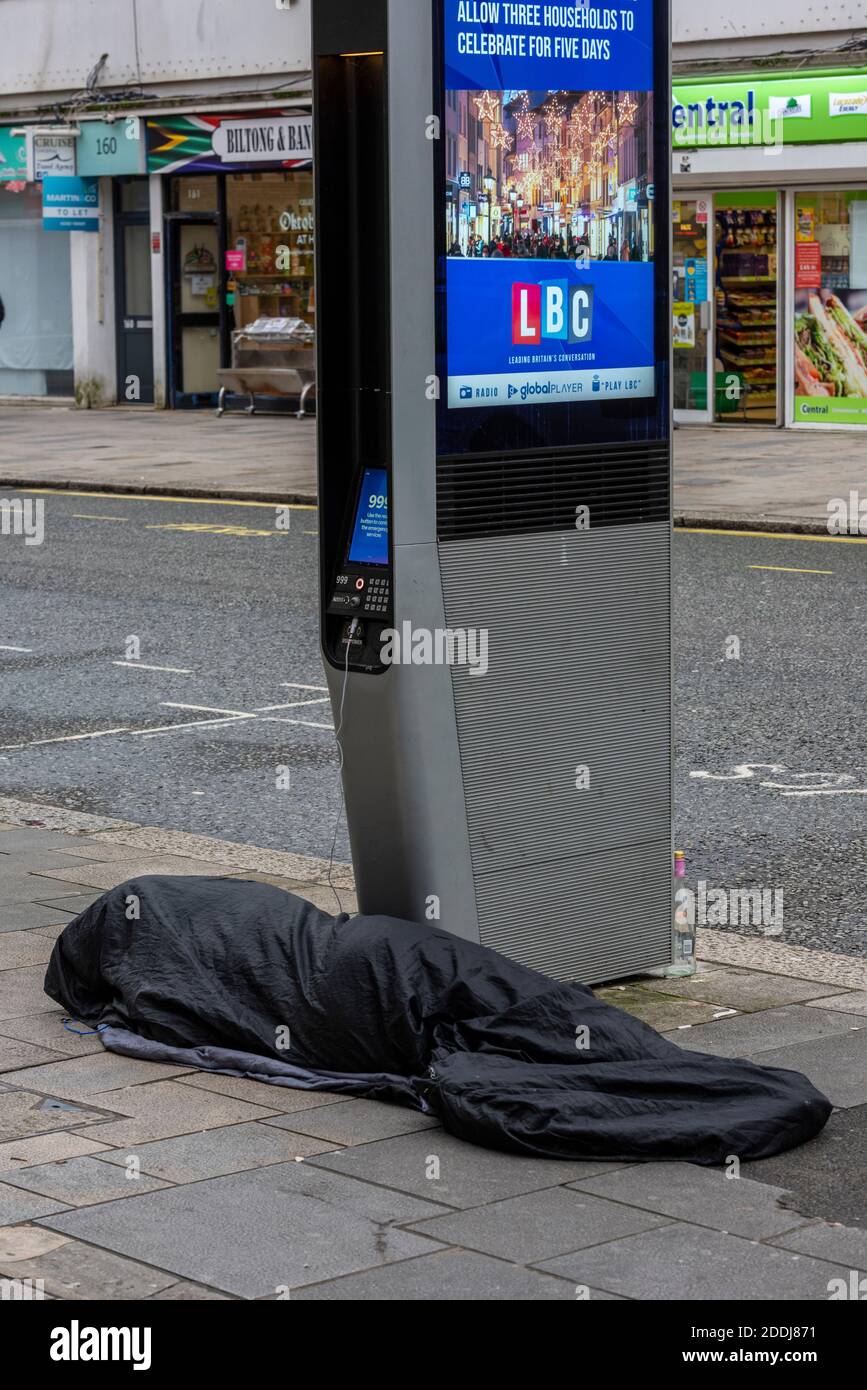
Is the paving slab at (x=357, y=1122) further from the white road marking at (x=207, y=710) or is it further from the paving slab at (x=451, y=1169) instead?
the white road marking at (x=207, y=710)

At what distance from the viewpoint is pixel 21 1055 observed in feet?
18.6

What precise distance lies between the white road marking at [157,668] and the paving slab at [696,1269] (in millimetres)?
7651

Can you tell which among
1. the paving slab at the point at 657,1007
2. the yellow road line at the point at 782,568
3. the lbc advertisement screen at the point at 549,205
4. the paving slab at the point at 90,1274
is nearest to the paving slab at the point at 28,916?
the paving slab at the point at 657,1007

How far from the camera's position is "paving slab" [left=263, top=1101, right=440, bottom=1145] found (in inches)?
199

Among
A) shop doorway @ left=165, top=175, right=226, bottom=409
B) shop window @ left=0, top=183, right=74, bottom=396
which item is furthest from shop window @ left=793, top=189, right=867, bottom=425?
shop window @ left=0, top=183, right=74, bottom=396

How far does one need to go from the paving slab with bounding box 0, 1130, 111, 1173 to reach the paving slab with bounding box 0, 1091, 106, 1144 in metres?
0.04

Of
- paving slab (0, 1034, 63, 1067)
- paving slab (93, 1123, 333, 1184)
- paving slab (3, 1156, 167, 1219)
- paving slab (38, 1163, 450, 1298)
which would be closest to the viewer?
paving slab (38, 1163, 450, 1298)

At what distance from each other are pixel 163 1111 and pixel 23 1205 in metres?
0.67

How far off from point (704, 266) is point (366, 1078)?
20553mm

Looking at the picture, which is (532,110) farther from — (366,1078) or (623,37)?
(366,1078)

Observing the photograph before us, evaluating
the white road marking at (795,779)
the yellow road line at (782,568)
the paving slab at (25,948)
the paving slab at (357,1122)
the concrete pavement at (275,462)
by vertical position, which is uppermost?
the concrete pavement at (275,462)

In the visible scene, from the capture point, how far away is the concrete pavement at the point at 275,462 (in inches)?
744

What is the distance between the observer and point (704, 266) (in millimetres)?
24750

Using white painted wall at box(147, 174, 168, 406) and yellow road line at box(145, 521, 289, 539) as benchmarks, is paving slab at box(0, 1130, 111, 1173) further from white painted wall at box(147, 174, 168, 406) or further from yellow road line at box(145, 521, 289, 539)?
white painted wall at box(147, 174, 168, 406)
